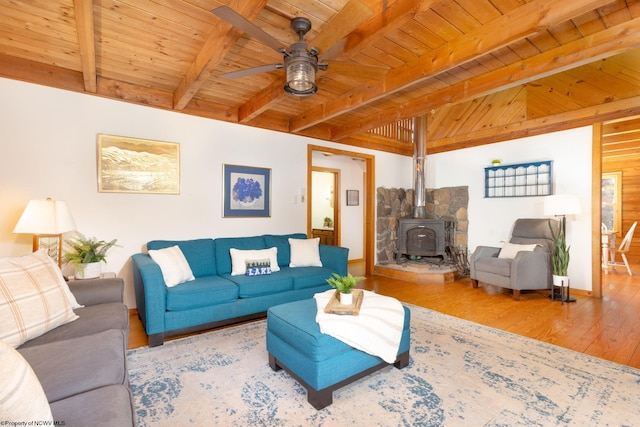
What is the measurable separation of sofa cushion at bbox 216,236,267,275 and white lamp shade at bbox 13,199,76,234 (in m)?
1.38

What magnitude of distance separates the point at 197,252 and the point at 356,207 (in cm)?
398

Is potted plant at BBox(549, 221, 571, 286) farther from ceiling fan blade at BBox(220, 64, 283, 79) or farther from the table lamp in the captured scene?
ceiling fan blade at BBox(220, 64, 283, 79)

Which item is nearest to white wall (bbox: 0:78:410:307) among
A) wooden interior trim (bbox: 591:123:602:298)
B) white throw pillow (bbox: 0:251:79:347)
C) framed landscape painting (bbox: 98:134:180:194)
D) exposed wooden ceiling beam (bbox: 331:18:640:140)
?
framed landscape painting (bbox: 98:134:180:194)

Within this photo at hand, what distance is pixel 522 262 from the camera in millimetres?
3859

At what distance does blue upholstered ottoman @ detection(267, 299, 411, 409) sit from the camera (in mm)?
1735

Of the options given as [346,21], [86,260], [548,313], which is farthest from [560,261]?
[86,260]

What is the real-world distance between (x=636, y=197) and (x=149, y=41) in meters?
9.19

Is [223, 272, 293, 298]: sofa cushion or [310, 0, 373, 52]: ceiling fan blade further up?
[310, 0, 373, 52]: ceiling fan blade

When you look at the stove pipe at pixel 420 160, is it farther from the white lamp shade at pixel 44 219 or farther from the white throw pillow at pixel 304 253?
the white lamp shade at pixel 44 219

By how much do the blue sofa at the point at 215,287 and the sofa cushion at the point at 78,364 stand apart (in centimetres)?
118

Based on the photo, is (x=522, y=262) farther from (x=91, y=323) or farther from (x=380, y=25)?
(x=91, y=323)

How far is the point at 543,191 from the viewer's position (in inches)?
177

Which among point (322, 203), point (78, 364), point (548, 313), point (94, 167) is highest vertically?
point (94, 167)

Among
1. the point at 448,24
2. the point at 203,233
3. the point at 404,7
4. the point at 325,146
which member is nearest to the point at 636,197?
the point at 325,146
